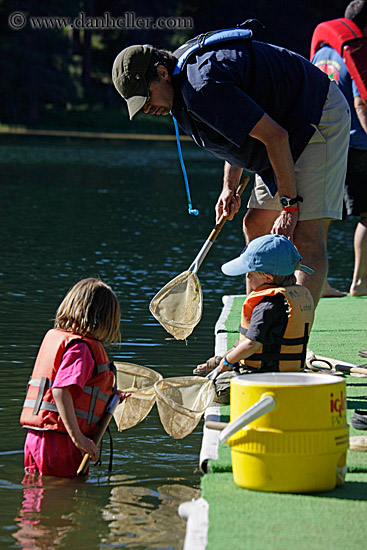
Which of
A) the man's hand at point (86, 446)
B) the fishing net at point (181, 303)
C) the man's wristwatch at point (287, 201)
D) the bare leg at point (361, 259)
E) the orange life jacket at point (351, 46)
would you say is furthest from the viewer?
the bare leg at point (361, 259)

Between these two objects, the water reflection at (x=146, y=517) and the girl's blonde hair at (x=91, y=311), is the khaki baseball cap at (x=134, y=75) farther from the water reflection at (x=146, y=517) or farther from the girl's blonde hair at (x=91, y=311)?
the water reflection at (x=146, y=517)

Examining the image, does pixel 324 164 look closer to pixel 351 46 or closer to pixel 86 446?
pixel 86 446

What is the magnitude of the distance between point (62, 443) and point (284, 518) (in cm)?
133

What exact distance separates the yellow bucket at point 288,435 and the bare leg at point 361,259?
15.7 ft

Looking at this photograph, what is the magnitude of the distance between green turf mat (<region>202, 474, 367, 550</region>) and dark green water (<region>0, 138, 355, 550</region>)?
26 cm

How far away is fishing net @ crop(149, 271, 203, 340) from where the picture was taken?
5.45 meters

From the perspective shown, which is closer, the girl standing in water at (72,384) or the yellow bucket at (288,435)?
the yellow bucket at (288,435)

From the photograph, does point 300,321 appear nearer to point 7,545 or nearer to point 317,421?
point 317,421

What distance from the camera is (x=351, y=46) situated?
24.2ft

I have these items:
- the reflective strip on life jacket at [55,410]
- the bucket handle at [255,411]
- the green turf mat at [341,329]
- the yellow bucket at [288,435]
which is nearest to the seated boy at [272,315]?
the reflective strip on life jacket at [55,410]

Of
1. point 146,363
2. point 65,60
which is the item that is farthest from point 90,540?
point 65,60

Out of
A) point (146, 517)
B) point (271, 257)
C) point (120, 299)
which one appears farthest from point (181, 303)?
point (120, 299)

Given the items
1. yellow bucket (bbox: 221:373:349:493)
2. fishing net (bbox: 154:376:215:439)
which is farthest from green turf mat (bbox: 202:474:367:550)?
fishing net (bbox: 154:376:215:439)

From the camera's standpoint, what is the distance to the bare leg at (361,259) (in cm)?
830
